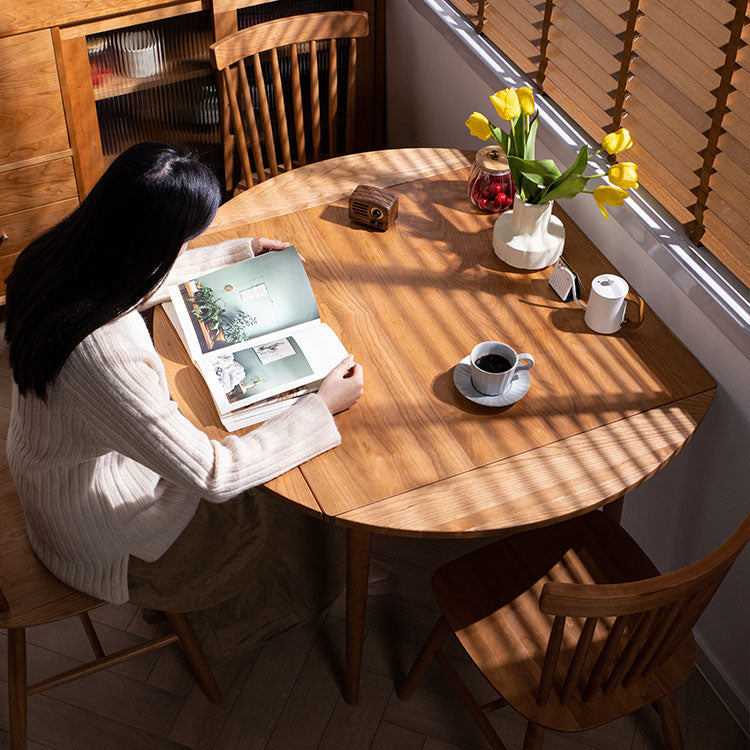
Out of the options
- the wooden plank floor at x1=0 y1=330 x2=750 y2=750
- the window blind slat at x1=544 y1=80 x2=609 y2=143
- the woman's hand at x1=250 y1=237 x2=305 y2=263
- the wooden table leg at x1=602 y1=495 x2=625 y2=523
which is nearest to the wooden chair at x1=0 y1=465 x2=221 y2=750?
the wooden plank floor at x1=0 y1=330 x2=750 y2=750

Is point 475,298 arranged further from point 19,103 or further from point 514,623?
point 19,103

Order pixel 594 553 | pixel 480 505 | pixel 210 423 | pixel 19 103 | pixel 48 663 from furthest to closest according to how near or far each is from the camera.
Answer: pixel 19 103 → pixel 48 663 → pixel 594 553 → pixel 210 423 → pixel 480 505

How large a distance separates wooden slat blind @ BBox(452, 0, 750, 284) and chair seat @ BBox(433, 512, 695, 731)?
1.88 feet

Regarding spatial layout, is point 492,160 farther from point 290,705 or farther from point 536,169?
point 290,705

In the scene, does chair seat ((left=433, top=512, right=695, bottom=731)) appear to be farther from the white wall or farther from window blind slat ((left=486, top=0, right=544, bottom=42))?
window blind slat ((left=486, top=0, right=544, bottom=42))

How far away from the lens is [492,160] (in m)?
1.86

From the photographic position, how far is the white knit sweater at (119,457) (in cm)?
129

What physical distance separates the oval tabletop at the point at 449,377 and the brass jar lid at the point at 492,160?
4.7 inches

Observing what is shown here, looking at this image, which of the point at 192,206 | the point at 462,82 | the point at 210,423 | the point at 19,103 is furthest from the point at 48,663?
the point at 462,82

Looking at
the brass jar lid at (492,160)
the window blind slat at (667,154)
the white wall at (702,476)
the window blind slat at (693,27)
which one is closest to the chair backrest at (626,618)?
the white wall at (702,476)

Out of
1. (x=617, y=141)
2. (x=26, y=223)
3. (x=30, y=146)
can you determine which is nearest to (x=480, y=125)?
(x=617, y=141)

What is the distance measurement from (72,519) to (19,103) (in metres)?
1.35

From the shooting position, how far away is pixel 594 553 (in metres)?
1.65

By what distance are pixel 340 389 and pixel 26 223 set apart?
1.49 meters
